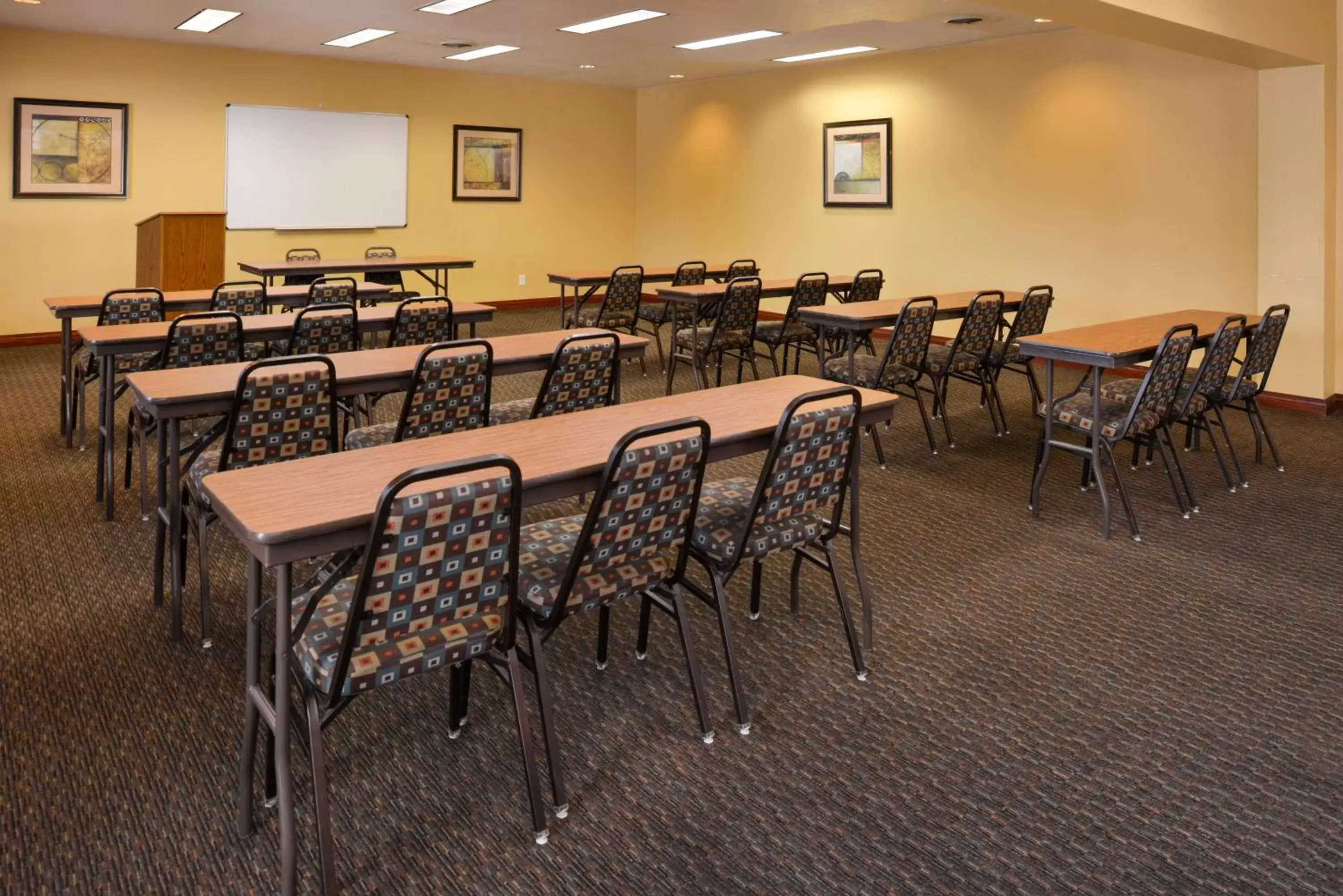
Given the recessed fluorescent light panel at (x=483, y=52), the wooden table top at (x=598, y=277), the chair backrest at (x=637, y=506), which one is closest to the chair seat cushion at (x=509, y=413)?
the chair backrest at (x=637, y=506)

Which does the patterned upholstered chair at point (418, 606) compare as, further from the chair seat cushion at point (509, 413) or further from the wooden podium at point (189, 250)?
the wooden podium at point (189, 250)

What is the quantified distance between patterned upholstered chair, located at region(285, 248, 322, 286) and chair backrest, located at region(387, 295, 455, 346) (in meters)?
2.72

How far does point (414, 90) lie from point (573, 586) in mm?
9686

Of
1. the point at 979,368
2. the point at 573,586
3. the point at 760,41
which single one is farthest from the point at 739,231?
the point at 573,586

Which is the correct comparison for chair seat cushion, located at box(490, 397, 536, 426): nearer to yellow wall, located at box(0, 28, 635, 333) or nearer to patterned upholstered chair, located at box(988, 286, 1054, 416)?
patterned upholstered chair, located at box(988, 286, 1054, 416)

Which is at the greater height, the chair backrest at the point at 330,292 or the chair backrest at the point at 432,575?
the chair backrest at the point at 330,292

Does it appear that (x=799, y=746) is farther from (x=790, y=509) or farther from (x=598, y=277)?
(x=598, y=277)

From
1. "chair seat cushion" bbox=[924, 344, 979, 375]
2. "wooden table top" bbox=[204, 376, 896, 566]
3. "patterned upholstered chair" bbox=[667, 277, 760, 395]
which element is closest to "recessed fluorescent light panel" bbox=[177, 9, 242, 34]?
"patterned upholstered chair" bbox=[667, 277, 760, 395]

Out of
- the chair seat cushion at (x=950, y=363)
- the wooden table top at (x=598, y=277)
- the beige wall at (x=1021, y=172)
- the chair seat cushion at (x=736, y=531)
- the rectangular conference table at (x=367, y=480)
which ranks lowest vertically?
the chair seat cushion at (x=736, y=531)

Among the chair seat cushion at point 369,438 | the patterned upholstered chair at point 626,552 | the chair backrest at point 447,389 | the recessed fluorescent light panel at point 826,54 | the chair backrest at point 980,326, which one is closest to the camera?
the patterned upholstered chair at point 626,552

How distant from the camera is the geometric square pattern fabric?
73.4 inches

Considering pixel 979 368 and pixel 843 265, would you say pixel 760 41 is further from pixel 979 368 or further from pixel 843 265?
pixel 979 368

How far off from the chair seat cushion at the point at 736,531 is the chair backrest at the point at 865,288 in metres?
4.68

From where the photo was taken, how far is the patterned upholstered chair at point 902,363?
531cm
